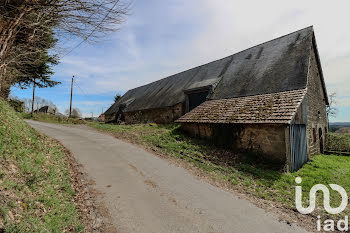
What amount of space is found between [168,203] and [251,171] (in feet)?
15.7

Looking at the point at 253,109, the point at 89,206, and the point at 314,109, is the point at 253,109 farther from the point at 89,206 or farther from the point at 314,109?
the point at 89,206

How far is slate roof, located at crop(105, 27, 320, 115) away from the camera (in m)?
11.1

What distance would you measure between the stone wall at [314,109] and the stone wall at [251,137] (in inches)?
154

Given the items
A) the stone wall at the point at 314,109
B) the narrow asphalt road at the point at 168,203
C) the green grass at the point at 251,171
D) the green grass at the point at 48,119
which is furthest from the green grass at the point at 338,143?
the green grass at the point at 48,119

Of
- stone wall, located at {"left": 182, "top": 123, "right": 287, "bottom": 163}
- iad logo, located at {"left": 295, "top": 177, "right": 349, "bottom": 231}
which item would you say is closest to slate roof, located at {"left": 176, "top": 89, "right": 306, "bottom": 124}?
stone wall, located at {"left": 182, "top": 123, "right": 287, "bottom": 163}

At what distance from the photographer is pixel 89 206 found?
13.7ft

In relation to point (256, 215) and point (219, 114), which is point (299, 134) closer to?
point (219, 114)

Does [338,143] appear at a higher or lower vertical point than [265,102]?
lower

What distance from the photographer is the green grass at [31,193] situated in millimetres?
2898

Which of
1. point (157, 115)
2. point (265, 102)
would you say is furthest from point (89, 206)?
point (157, 115)

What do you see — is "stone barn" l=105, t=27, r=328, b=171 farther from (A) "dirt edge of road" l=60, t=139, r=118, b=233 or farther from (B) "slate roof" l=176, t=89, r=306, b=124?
(A) "dirt edge of road" l=60, t=139, r=118, b=233

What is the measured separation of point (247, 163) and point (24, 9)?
994 cm

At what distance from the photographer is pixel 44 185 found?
14.3 ft

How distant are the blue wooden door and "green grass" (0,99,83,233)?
923cm
